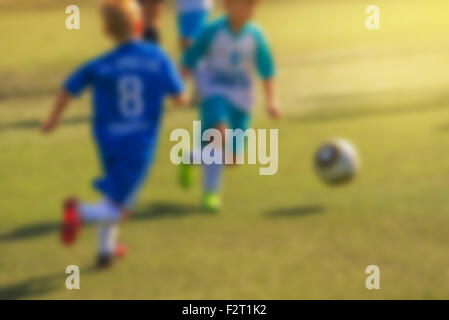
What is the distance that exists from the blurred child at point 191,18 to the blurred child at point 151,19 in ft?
1.60

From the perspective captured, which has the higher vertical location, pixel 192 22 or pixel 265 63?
pixel 192 22

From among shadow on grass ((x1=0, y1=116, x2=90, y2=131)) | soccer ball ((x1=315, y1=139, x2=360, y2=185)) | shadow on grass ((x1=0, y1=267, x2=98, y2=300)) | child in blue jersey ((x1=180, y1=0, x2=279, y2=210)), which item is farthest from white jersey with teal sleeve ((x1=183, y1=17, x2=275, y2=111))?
shadow on grass ((x1=0, y1=116, x2=90, y2=131))

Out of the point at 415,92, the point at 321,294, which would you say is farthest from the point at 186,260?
the point at 415,92

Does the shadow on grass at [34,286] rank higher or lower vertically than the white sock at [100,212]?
lower

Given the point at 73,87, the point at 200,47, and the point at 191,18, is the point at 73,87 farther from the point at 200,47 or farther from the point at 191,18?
the point at 191,18

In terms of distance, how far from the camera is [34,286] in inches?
229

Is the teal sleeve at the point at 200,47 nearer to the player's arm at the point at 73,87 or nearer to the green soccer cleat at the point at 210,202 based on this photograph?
the green soccer cleat at the point at 210,202

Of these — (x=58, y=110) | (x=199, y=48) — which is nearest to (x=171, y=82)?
(x=58, y=110)

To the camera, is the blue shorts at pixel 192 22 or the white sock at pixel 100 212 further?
the blue shorts at pixel 192 22

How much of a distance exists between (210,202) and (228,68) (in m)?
1.02

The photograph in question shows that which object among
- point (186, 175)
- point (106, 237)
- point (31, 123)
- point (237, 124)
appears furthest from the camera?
point (31, 123)

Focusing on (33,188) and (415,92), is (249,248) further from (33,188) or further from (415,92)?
(415,92)

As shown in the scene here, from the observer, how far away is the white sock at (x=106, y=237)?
20.2 ft

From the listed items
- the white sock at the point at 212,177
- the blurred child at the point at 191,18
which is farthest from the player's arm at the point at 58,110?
the blurred child at the point at 191,18
